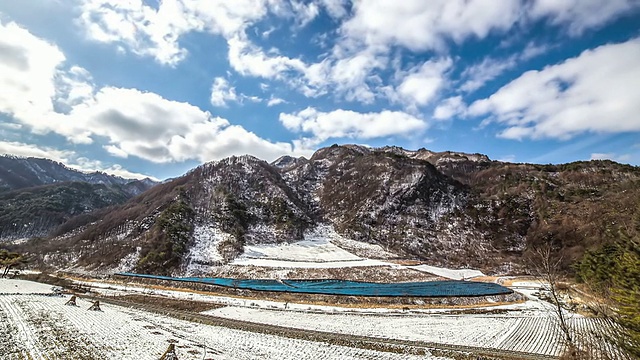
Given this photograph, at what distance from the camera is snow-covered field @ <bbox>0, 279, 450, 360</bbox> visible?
19016 mm

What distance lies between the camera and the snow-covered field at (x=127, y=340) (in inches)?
749

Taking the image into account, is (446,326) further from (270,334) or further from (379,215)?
(379,215)

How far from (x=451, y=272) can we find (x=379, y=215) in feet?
123

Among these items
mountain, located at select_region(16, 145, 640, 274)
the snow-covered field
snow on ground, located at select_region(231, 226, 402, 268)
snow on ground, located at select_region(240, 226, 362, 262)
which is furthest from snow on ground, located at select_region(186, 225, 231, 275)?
the snow-covered field

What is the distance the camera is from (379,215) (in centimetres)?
10062

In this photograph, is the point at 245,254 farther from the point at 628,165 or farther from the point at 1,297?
the point at 628,165

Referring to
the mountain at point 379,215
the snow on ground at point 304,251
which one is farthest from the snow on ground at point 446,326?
the mountain at point 379,215

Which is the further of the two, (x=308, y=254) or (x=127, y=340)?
(x=308, y=254)

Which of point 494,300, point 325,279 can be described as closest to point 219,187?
point 325,279

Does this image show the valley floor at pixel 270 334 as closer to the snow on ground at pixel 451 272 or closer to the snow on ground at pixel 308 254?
the snow on ground at pixel 451 272

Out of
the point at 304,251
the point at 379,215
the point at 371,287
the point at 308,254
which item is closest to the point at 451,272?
the point at 371,287

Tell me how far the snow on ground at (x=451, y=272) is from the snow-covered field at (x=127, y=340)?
4616 centimetres

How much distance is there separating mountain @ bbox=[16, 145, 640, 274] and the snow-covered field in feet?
124

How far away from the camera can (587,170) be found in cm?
9912
